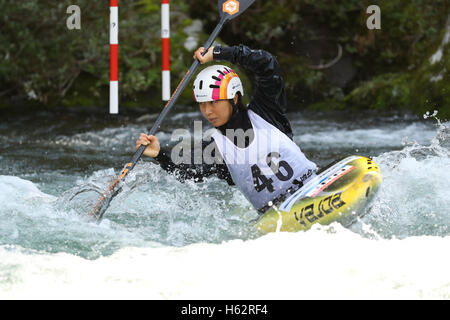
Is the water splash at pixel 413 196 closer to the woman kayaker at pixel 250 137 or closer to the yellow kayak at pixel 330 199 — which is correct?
the yellow kayak at pixel 330 199

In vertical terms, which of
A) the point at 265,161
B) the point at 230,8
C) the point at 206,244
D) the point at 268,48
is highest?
the point at 230,8

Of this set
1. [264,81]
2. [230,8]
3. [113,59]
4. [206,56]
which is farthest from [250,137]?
[113,59]

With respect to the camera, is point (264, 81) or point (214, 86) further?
point (264, 81)

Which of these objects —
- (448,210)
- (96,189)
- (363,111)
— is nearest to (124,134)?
(363,111)

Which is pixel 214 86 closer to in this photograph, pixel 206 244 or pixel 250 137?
pixel 250 137

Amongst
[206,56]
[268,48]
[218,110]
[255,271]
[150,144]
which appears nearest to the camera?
[255,271]

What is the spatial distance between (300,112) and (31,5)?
156 inches

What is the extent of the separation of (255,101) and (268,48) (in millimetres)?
7583

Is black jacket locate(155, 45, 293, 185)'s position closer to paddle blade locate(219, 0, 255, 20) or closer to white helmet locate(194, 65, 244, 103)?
white helmet locate(194, 65, 244, 103)

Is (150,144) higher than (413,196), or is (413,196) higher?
(150,144)

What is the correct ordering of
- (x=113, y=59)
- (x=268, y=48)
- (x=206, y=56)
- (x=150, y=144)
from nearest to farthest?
(x=150, y=144) < (x=206, y=56) < (x=113, y=59) < (x=268, y=48)

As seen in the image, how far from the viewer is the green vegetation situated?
10203mm

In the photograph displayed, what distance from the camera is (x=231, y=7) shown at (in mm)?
5480

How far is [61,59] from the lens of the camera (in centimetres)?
1060
